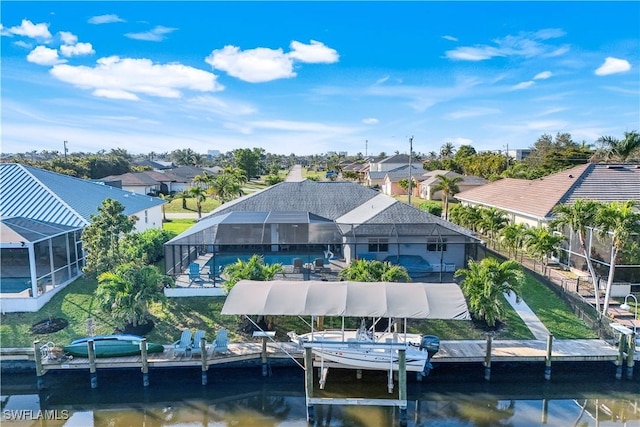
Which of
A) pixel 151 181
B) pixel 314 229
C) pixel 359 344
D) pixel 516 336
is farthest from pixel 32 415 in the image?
pixel 151 181

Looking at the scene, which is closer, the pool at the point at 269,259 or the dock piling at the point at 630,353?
the dock piling at the point at 630,353

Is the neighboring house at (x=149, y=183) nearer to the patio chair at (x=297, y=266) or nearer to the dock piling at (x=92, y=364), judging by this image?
the patio chair at (x=297, y=266)

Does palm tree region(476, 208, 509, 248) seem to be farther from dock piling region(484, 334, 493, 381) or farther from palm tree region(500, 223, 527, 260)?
dock piling region(484, 334, 493, 381)

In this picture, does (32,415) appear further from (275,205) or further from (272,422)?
(275,205)

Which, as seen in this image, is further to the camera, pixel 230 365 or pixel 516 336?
pixel 516 336

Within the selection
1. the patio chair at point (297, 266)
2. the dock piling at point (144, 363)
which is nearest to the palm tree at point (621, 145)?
the patio chair at point (297, 266)

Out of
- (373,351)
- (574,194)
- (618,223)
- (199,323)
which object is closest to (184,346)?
(199,323)

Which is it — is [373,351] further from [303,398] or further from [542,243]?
[542,243]
